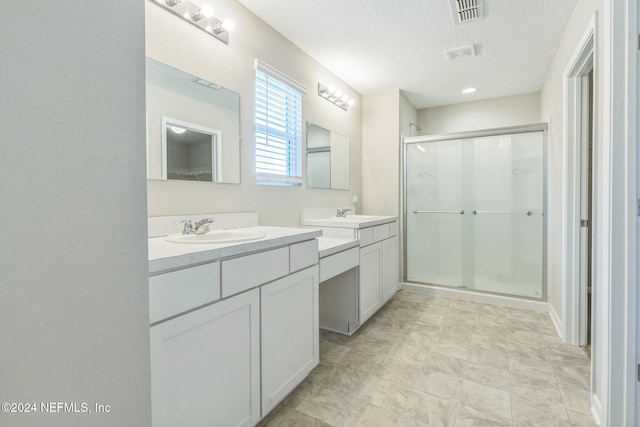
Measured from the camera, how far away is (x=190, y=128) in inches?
64.3

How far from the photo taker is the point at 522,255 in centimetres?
299

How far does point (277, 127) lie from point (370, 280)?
4.80ft

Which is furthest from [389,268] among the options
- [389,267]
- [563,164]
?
[563,164]

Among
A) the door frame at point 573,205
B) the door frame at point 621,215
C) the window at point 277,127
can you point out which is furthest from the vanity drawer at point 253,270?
the door frame at point 573,205

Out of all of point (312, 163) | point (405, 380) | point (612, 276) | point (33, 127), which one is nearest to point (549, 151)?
point (612, 276)

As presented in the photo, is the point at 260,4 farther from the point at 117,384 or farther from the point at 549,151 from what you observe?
the point at 549,151

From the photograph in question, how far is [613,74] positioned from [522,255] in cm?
223

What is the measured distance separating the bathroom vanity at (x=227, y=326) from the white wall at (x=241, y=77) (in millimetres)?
338

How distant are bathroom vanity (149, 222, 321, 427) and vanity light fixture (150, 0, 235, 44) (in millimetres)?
1188

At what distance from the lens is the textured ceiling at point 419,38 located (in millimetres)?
1947

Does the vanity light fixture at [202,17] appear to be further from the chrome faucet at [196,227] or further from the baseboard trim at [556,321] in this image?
the baseboard trim at [556,321]

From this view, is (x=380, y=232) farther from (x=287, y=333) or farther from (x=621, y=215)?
(x=621, y=215)

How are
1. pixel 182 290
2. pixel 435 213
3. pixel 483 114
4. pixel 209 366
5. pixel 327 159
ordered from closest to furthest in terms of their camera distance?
pixel 182 290 → pixel 209 366 → pixel 327 159 → pixel 435 213 → pixel 483 114

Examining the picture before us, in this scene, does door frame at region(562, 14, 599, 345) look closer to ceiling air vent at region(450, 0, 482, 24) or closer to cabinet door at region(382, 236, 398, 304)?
ceiling air vent at region(450, 0, 482, 24)
